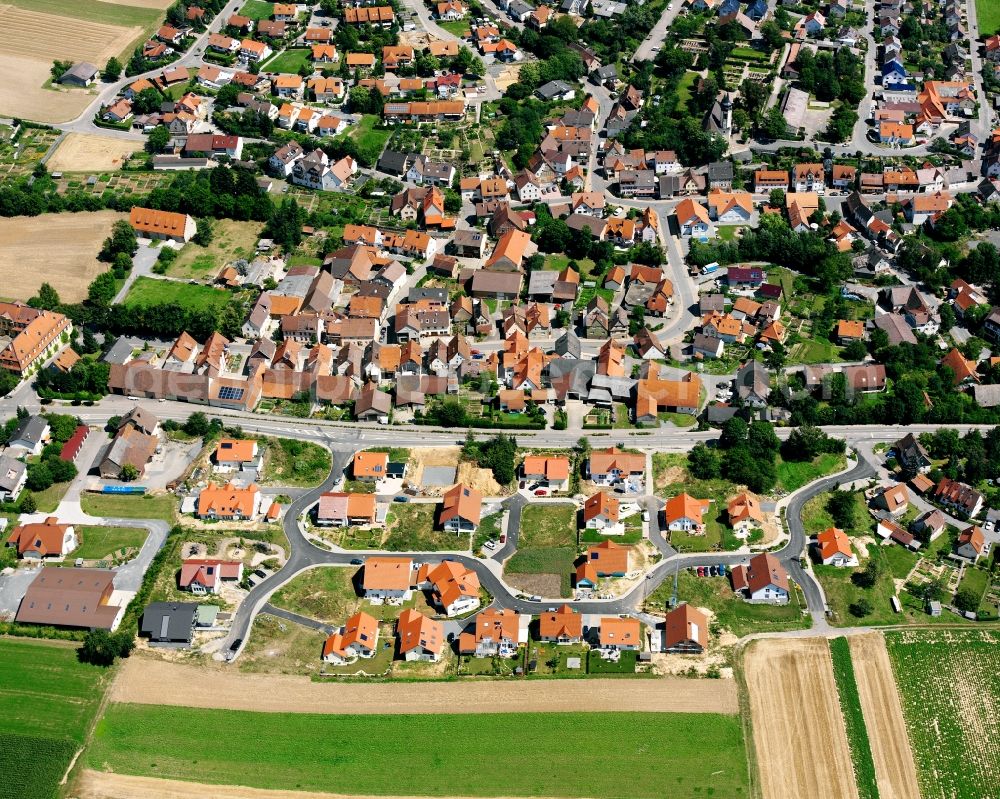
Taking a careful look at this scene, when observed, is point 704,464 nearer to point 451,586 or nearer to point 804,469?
point 804,469

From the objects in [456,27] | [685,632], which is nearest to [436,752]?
[685,632]

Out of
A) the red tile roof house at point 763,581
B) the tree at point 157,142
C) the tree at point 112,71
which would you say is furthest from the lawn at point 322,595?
the tree at point 112,71

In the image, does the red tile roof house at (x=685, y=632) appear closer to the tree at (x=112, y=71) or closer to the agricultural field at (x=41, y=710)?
the agricultural field at (x=41, y=710)

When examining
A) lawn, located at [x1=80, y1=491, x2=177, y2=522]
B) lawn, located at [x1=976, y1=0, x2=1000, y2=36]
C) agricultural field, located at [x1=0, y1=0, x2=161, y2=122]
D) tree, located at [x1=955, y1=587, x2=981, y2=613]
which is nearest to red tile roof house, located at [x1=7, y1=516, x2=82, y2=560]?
lawn, located at [x1=80, y1=491, x2=177, y2=522]

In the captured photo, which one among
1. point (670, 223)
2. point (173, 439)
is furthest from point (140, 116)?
point (670, 223)

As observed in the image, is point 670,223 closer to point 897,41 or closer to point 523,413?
point 523,413

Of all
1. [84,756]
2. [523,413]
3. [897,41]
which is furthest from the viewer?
[897,41]
